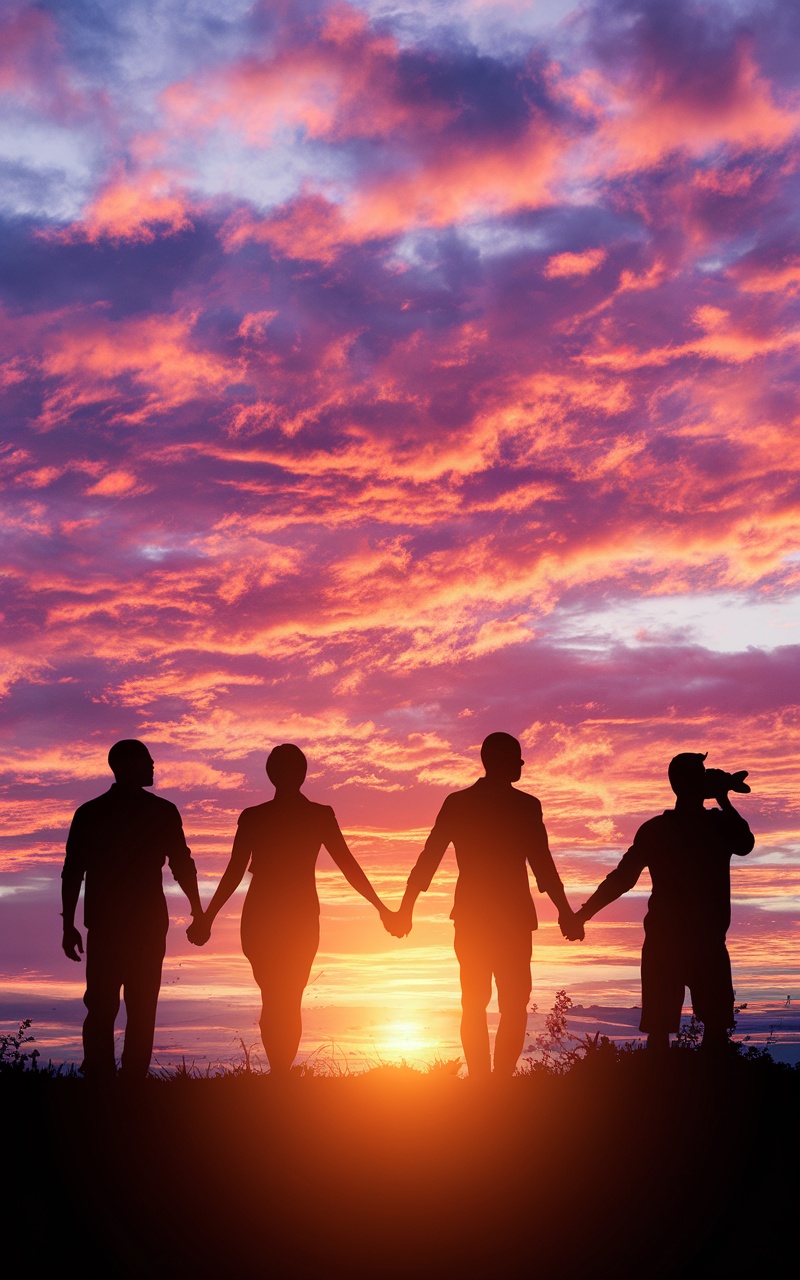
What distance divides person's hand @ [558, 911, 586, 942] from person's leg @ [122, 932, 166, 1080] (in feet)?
12.9

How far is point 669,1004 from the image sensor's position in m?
12.8

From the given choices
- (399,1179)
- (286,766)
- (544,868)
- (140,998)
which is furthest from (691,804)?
(140,998)

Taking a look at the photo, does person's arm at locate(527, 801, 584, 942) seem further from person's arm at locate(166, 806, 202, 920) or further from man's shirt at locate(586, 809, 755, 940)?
person's arm at locate(166, 806, 202, 920)

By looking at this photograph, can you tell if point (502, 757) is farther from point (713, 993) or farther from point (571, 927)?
point (713, 993)

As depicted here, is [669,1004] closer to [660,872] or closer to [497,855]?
[660,872]

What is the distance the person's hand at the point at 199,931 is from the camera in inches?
508

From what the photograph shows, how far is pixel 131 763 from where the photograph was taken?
12.1 m

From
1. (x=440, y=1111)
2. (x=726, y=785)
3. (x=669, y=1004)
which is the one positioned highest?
(x=726, y=785)

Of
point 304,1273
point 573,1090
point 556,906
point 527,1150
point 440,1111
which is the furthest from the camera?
point 556,906

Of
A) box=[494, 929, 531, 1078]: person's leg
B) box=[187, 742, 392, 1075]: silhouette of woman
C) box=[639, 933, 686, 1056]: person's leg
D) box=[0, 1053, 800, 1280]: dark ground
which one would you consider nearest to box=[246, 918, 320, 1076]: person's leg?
box=[187, 742, 392, 1075]: silhouette of woman

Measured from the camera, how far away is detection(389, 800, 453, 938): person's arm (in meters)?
12.7

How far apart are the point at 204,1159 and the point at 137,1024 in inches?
98.4

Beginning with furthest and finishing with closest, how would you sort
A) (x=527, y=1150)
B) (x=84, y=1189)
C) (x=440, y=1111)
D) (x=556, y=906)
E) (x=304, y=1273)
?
(x=556, y=906) < (x=440, y=1111) < (x=527, y=1150) < (x=84, y=1189) < (x=304, y=1273)

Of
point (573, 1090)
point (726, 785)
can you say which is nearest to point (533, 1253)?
point (573, 1090)
